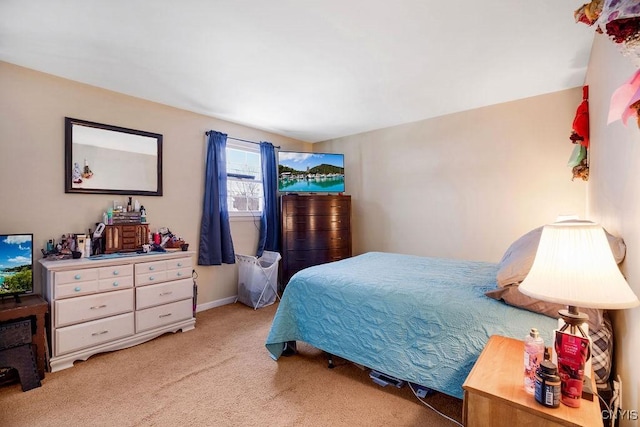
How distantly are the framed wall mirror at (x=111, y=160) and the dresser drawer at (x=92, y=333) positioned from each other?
1242mm

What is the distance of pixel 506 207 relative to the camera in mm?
3314

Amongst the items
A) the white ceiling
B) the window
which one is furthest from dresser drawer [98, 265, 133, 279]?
the white ceiling

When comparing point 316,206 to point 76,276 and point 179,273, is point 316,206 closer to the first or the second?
point 179,273

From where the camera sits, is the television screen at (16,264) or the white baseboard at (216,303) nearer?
the television screen at (16,264)

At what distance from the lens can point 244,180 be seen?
4.19m

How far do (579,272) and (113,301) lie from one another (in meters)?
3.14

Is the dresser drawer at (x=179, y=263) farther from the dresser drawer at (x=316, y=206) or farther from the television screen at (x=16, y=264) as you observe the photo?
the dresser drawer at (x=316, y=206)

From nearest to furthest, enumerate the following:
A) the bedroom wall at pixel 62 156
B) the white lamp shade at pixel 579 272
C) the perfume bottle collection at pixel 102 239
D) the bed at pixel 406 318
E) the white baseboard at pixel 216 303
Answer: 1. the white lamp shade at pixel 579 272
2. the bed at pixel 406 318
3. the bedroom wall at pixel 62 156
4. the perfume bottle collection at pixel 102 239
5. the white baseboard at pixel 216 303

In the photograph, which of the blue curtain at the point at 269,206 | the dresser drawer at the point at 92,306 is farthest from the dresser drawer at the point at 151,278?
the blue curtain at the point at 269,206

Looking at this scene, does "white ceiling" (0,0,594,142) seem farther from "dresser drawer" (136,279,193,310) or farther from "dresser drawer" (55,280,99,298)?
"dresser drawer" (136,279,193,310)

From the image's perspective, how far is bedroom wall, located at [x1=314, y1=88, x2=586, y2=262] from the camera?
3.04m

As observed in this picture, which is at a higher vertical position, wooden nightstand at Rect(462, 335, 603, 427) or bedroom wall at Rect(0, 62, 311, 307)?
bedroom wall at Rect(0, 62, 311, 307)

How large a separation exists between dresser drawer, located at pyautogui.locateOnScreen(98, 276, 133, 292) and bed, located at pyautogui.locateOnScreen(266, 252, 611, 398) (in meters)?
1.43

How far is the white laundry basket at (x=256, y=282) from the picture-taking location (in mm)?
3730
